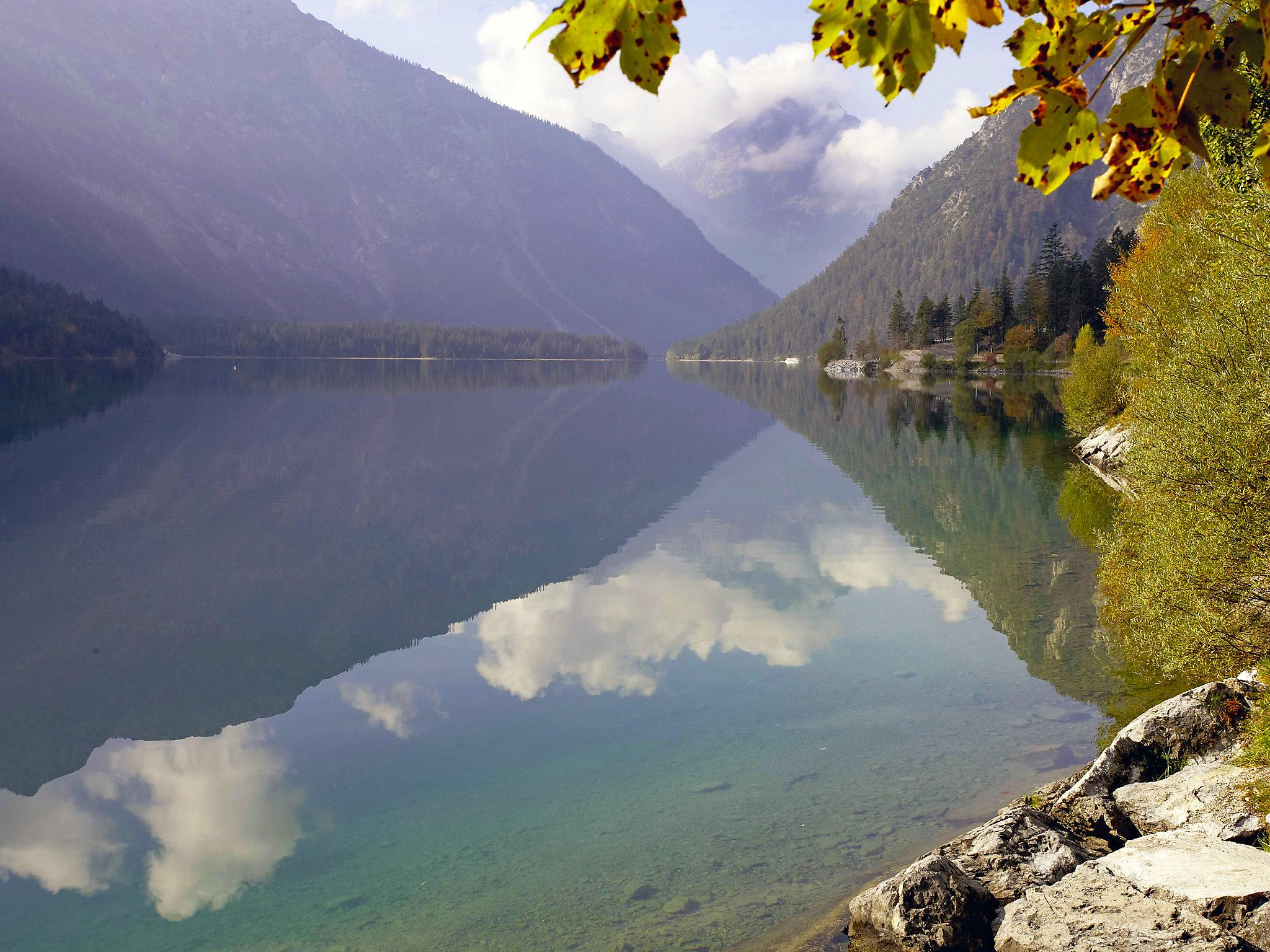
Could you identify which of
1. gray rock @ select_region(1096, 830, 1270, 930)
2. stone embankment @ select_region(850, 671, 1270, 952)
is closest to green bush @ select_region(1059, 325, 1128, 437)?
stone embankment @ select_region(850, 671, 1270, 952)

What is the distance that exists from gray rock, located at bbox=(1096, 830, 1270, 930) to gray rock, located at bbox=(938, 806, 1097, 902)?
66cm

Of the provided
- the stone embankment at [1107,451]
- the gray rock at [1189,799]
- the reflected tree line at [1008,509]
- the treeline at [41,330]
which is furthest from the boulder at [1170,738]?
the treeline at [41,330]

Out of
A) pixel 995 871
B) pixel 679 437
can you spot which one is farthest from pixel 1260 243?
pixel 679 437

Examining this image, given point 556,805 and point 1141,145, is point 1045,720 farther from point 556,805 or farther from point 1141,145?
point 1141,145

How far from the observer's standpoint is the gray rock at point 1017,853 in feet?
30.1

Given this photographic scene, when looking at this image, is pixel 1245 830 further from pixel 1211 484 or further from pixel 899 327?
pixel 899 327

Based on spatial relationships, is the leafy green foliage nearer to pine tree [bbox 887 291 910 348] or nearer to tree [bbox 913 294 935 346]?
tree [bbox 913 294 935 346]

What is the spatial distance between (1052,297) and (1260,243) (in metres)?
121

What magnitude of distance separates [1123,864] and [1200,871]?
64cm

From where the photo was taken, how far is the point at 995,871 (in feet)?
30.9

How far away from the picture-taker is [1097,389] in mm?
47844

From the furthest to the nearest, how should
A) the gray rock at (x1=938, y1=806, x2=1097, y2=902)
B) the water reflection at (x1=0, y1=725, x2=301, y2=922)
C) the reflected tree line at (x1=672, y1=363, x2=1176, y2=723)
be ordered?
the reflected tree line at (x1=672, y1=363, x2=1176, y2=723), the water reflection at (x1=0, y1=725, x2=301, y2=922), the gray rock at (x1=938, y1=806, x2=1097, y2=902)

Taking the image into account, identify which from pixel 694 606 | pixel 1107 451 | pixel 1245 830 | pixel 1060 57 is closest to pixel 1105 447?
pixel 1107 451

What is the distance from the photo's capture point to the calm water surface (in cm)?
1103
